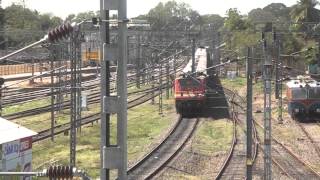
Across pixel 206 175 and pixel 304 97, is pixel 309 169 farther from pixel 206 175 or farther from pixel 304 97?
pixel 304 97

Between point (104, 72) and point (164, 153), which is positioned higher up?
→ point (104, 72)

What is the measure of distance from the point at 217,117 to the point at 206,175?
18.1m

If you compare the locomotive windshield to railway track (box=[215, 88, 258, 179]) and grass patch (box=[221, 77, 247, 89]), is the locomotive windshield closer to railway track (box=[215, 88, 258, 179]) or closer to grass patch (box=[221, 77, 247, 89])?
railway track (box=[215, 88, 258, 179])

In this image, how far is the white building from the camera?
43.0 feet

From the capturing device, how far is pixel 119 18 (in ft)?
21.9

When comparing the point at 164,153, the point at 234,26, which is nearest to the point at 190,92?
the point at 164,153

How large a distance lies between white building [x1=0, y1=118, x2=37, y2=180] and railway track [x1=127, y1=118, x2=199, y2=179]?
29.2 ft

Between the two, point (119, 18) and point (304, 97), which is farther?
point (304, 97)

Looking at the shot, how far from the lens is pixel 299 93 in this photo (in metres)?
38.2

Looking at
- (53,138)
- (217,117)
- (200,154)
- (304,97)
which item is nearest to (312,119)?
(304,97)

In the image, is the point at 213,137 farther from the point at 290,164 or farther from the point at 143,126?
the point at 290,164

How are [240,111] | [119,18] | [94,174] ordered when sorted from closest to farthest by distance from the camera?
[119,18]
[94,174]
[240,111]

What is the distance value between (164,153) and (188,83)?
12.8m

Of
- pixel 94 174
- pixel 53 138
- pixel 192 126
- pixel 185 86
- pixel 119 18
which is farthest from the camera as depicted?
pixel 185 86
